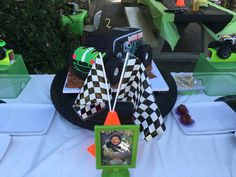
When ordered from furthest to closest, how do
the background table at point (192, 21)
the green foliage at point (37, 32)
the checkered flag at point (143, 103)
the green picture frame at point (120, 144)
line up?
the background table at point (192, 21) < the green foliage at point (37, 32) < the checkered flag at point (143, 103) < the green picture frame at point (120, 144)

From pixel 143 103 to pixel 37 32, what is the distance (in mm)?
1033

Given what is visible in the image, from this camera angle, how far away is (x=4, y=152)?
626mm

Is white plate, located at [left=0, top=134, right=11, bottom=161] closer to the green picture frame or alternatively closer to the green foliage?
the green picture frame

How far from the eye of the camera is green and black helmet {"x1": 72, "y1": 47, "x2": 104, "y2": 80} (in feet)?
2.42

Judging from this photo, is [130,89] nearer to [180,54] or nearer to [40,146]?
[40,146]

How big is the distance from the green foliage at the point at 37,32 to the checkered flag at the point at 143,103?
0.98 metres

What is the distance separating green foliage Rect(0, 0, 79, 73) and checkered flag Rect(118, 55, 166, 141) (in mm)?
977

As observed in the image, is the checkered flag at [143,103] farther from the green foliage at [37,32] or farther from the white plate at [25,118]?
the green foliage at [37,32]

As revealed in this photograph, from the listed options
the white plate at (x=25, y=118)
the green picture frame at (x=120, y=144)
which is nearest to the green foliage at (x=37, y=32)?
the white plate at (x=25, y=118)

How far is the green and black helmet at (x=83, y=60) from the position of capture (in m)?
0.74

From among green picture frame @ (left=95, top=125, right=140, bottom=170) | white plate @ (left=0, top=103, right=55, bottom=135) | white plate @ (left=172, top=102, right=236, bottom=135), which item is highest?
green picture frame @ (left=95, top=125, right=140, bottom=170)

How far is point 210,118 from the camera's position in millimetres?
762

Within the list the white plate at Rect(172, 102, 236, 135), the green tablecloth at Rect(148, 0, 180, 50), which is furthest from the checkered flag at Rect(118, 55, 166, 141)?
the green tablecloth at Rect(148, 0, 180, 50)

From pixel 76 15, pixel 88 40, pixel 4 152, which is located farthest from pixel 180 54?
pixel 4 152
